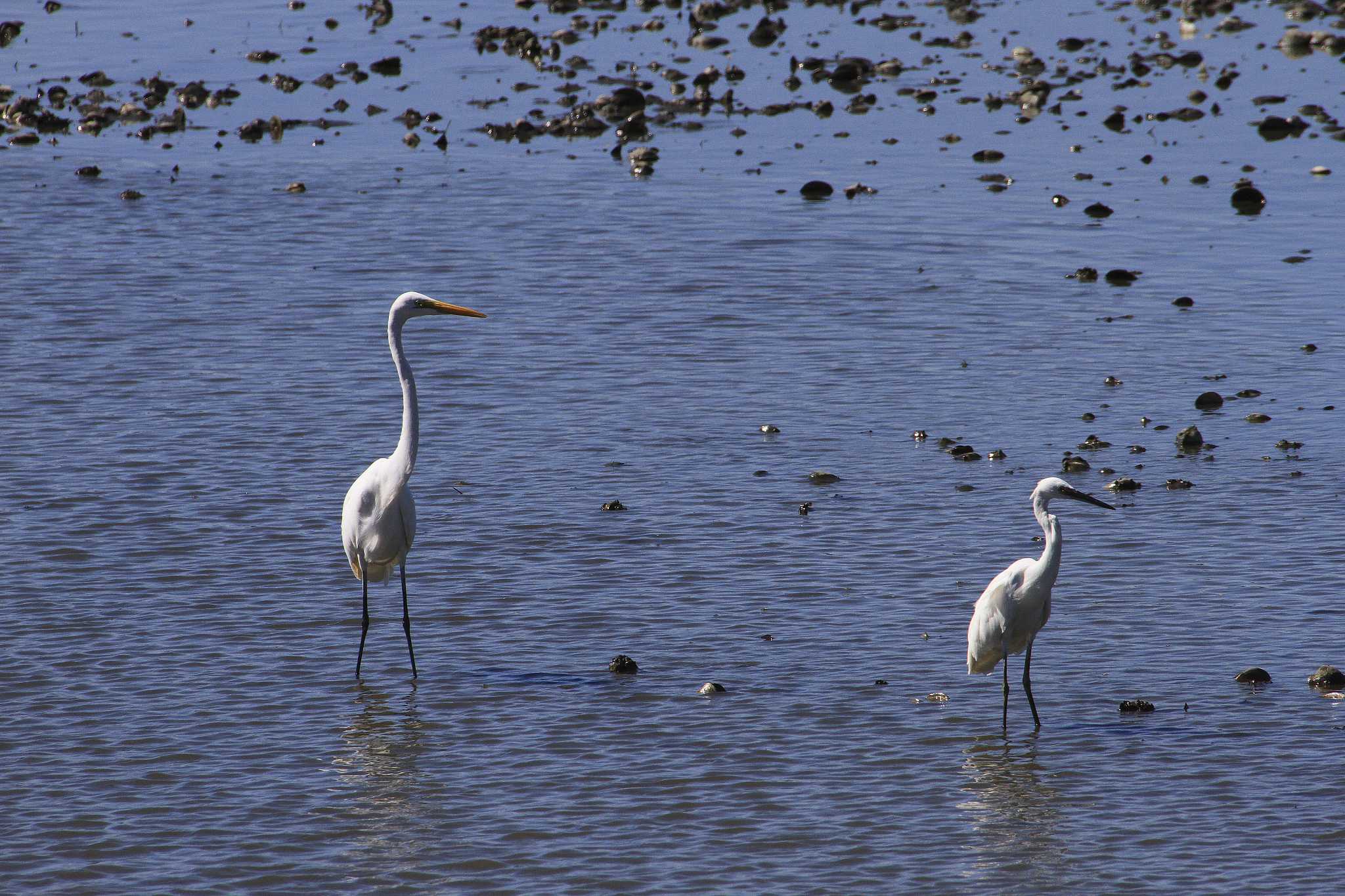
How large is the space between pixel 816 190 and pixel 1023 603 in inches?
707

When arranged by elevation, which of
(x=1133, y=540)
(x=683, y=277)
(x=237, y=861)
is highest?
(x=683, y=277)

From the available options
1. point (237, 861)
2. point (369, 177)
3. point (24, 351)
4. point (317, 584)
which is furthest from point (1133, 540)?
point (369, 177)


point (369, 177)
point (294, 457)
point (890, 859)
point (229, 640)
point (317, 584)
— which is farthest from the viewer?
point (369, 177)

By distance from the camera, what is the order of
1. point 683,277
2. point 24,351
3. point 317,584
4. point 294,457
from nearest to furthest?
point 317,584
point 294,457
point 24,351
point 683,277

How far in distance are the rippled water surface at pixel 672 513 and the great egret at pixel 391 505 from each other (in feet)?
2.43

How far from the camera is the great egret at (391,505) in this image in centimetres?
1202

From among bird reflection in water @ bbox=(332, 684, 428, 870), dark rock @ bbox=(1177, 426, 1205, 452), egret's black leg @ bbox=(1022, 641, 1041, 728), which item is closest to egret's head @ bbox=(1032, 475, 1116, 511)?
egret's black leg @ bbox=(1022, 641, 1041, 728)

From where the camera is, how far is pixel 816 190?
28156mm

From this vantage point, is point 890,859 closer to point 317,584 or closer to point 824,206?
point 317,584

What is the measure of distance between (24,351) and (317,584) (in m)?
8.59

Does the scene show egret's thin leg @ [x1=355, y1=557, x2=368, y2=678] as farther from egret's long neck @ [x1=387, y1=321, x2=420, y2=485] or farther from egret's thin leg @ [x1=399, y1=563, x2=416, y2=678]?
egret's long neck @ [x1=387, y1=321, x2=420, y2=485]

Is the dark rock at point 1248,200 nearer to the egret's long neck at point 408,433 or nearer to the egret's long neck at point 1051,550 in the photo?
the egret's long neck at point 1051,550

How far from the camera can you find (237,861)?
9.62 metres

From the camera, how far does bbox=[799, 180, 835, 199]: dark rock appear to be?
28125mm
